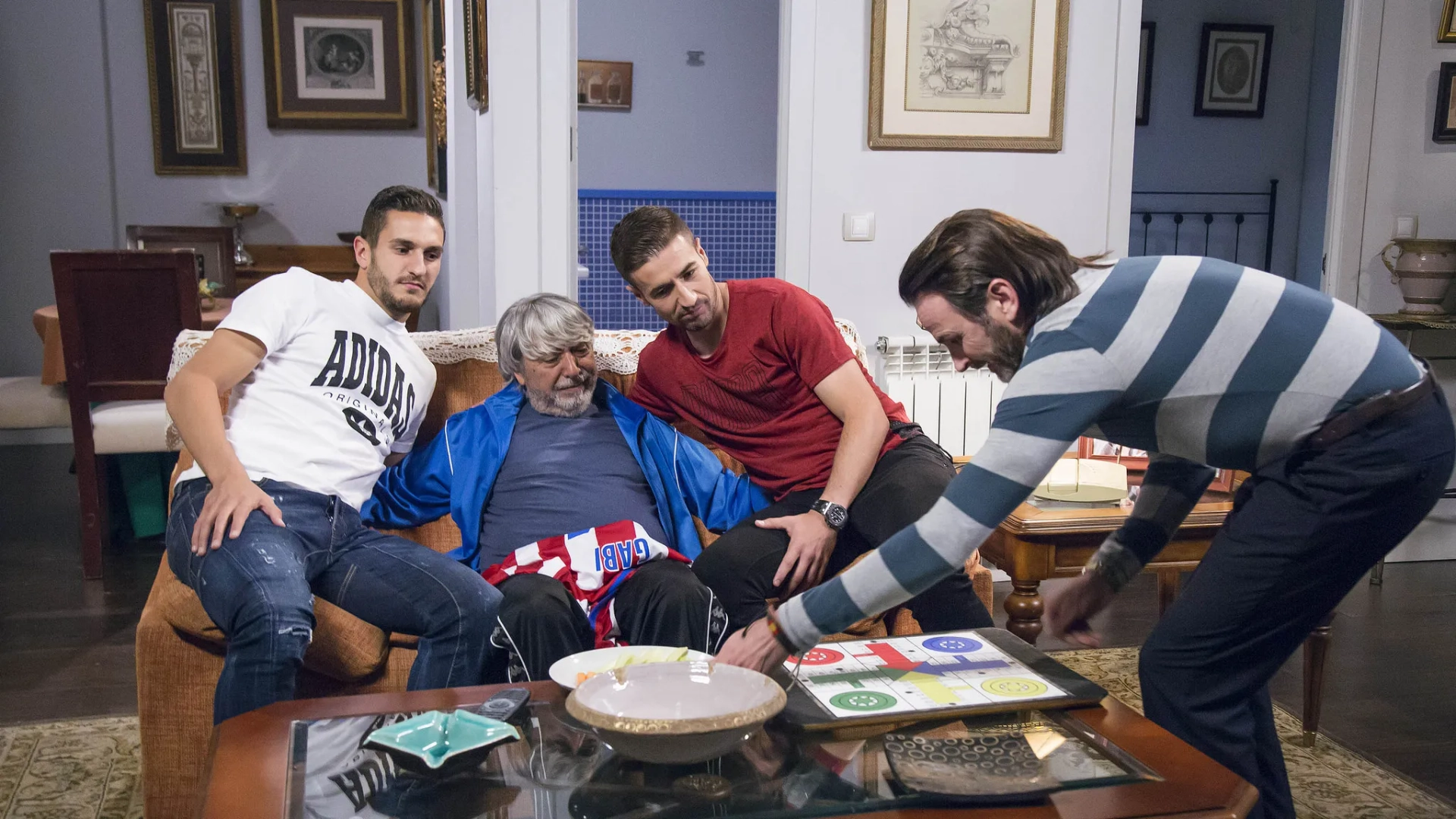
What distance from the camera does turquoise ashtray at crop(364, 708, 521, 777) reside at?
→ 1281 mm

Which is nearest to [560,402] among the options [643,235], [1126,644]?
[643,235]

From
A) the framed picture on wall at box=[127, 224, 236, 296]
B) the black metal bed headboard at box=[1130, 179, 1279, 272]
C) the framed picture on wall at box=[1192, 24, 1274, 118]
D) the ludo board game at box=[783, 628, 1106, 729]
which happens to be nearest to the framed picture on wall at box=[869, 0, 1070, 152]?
the ludo board game at box=[783, 628, 1106, 729]

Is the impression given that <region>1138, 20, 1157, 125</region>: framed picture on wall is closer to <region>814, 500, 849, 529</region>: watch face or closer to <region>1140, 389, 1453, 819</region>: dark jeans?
<region>814, 500, 849, 529</region>: watch face

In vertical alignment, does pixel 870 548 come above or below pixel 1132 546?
below

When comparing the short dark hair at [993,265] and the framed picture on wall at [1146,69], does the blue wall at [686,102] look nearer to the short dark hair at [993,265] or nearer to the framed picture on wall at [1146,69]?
the framed picture on wall at [1146,69]

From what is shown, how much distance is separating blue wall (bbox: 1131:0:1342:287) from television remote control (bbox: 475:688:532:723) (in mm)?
5417

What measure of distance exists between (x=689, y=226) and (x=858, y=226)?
90.0 inches

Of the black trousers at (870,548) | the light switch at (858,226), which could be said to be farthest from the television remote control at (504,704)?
the light switch at (858,226)

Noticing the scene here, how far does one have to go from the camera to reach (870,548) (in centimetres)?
223

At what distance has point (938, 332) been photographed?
1490mm

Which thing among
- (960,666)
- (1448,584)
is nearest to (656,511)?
(960,666)

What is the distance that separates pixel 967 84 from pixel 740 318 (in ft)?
5.55

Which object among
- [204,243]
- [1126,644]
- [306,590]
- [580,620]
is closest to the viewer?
[306,590]

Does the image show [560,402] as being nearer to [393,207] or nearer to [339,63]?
[393,207]
